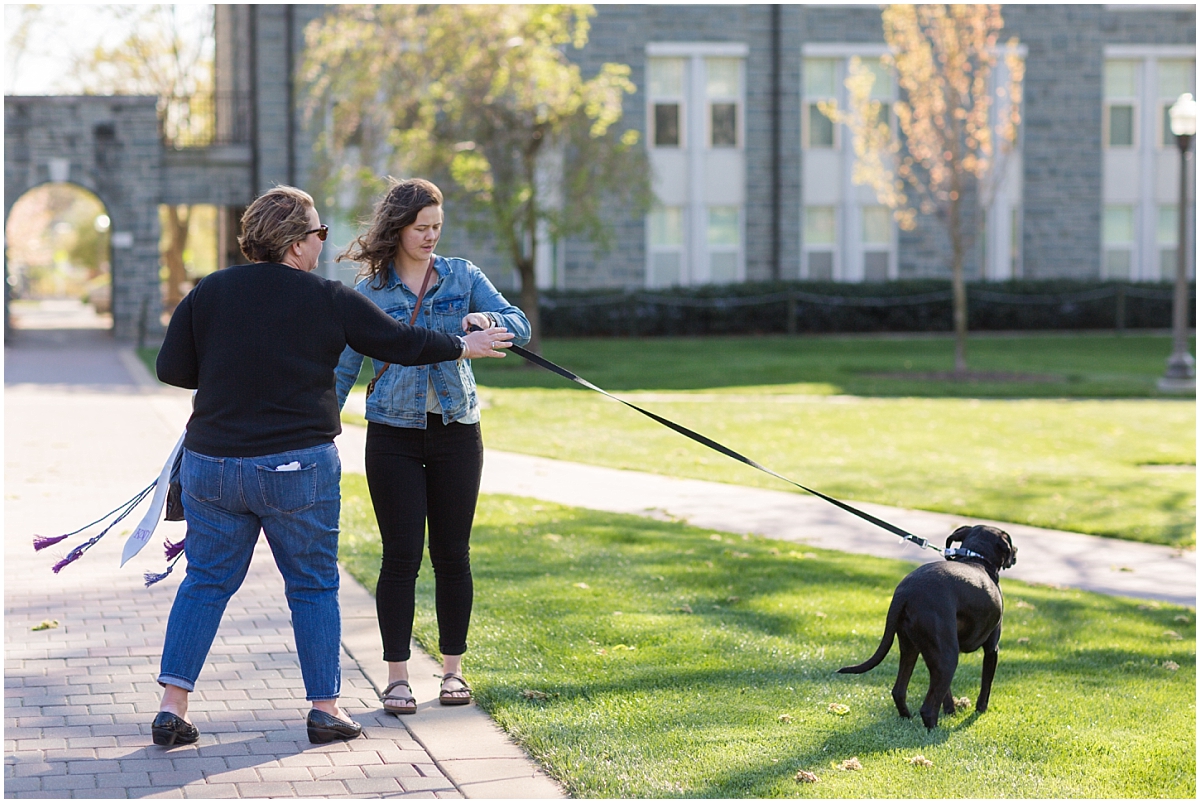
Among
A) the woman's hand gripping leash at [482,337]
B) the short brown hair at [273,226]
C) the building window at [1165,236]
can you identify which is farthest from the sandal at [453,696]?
the building window at [1165,236]

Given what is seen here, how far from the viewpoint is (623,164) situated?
908 inches

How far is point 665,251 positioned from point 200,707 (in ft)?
89.3

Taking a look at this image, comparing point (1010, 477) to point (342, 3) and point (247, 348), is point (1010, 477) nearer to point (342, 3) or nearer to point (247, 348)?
point (247, 348)

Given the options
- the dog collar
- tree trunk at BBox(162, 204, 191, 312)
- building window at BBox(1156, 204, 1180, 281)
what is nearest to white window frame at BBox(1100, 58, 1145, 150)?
building window at BBox(1156, 204, 1180, 281)

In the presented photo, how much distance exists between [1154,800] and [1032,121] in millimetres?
30456

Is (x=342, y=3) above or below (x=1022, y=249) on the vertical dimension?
above

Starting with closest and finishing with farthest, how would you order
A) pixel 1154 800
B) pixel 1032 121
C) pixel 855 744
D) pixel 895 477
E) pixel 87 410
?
pixel 1154 800 < pixel 855 744 < pixel 895 477 < pixel 87 410 < pixel 1032 121

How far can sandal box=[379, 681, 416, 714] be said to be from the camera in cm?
476

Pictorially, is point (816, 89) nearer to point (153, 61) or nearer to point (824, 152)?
point (824, 152)

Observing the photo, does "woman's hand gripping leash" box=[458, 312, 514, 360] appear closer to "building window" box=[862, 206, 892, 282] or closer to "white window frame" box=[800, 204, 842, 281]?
"white window frame" box=[800, 204, 842, 281]

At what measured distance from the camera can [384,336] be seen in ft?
14.1

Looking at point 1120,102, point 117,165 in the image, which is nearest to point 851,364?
point 1120,102

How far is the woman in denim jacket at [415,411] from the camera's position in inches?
185

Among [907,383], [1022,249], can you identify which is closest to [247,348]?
[907,383]
